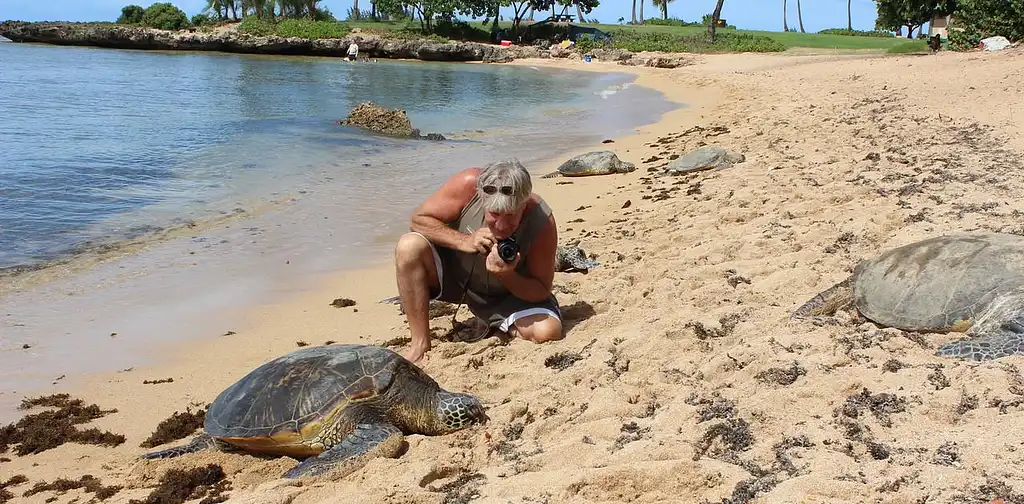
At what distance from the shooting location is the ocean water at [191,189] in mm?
5578

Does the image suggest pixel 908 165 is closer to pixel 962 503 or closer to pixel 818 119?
pixel 818 119

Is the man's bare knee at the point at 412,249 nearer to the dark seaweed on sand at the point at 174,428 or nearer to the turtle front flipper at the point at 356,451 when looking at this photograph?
the turtle front flipper at the point at 356,451

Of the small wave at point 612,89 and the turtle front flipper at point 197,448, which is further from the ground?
the small wave at point 612,89

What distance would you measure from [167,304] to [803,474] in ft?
16.2

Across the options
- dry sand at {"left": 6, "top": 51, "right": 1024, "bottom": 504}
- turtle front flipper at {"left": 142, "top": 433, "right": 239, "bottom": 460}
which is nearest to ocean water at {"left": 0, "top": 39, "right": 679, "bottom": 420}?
dry sand at {"left": 6, "top": 51, "right": 1024, "bottom": 504}

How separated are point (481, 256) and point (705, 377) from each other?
4.64ft

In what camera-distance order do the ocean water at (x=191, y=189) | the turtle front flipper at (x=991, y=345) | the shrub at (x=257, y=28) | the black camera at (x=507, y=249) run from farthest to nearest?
1. the shrub at (x=257, y=28)
2. the ocean water at (x=191, y=189)
3. the black camera at (x=507, y=249)
4. the turtle front flipper at (x=991, y=345)

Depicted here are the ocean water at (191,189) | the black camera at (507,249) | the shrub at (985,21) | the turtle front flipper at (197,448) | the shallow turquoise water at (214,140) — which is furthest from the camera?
the shrub at (985,21)

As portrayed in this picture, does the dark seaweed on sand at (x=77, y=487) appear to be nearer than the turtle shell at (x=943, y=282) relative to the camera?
Yes

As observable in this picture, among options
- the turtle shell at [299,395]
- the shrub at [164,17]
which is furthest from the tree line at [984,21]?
the shrub at [164,17]

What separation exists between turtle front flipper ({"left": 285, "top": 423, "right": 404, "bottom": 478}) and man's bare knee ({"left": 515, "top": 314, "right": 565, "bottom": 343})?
121 centimetres

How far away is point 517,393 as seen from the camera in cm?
365

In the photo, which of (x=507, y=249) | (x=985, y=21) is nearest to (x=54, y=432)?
(x=507, y=249)

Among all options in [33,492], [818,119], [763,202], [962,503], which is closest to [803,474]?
[962,503]
